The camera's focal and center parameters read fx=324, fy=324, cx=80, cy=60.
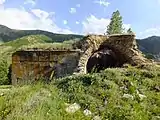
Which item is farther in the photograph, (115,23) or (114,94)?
(115,23)

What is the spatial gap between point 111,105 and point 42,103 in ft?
6.02

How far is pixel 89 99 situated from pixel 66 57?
9072 millimetres

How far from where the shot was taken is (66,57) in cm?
1703

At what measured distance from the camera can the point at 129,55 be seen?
1709 centimetres

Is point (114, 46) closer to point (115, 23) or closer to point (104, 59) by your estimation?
point (104, 59)

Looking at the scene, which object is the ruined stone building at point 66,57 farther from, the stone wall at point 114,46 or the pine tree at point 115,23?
the pine tree at point 115,23

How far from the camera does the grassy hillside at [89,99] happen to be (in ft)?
22.6

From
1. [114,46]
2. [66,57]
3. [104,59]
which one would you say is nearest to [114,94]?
[66,57]

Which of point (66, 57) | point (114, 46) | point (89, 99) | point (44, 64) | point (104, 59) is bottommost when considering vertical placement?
point (104, 59)

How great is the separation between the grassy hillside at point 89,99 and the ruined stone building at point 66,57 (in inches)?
257

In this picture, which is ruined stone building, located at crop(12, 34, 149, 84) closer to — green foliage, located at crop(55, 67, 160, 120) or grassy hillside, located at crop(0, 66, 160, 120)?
green foliage, located at crop(55, 67, 160, 120)

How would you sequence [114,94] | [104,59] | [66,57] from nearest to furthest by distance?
[114,94] < [66,57] < [104,59]

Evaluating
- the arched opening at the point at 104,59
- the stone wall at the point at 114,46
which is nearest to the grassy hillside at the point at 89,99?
the stone wall at the point at 114,46

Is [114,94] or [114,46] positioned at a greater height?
[114,46]
